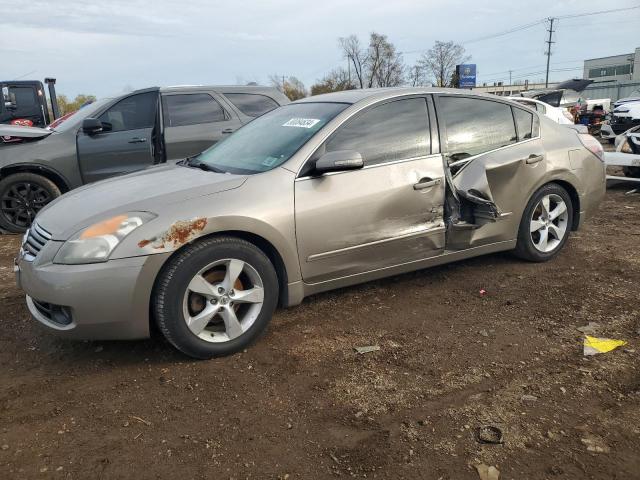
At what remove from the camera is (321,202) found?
349cm

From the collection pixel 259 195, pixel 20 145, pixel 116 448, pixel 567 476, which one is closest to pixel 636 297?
pixel 567 476

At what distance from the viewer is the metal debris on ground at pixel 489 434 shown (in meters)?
2.42

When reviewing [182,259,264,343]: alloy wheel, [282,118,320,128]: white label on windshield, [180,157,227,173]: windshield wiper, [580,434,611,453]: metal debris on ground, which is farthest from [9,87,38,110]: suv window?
[580,434,611,453]: metal debris on ground

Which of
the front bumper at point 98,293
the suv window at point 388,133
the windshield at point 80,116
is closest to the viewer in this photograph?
the front bumper at point 98,293

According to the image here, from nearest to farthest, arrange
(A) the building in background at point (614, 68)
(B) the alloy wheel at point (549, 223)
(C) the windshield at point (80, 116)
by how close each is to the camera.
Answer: (B) the alloy wheel at point (549, 223), (C) the windshield at point (80, 116), (A) the building in background at point (614, 68)

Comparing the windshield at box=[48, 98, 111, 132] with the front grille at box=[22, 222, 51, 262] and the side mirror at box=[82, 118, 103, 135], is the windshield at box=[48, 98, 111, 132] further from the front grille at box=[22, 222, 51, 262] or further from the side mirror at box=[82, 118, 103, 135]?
the front grille at box=[22, 222, 51, 262]

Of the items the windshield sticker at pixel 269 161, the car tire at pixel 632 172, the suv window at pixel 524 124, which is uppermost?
the suv window at pixel 524 124

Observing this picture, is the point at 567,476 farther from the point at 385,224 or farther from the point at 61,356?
the point at 61,356

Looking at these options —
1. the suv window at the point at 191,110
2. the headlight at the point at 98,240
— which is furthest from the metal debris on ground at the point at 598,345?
the suv window at the point at 191,110

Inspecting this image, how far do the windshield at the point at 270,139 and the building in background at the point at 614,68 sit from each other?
82815 millimetres

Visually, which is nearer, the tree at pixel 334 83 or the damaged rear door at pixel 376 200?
the damaged rear door at pixel 376 200

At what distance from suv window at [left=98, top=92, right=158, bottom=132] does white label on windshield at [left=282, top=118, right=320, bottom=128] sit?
3390mm

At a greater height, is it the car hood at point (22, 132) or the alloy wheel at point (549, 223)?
Answer: the car hood at point (22, 132)

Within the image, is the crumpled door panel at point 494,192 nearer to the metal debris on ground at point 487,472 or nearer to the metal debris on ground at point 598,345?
the metal debris on ground at point 598,345
